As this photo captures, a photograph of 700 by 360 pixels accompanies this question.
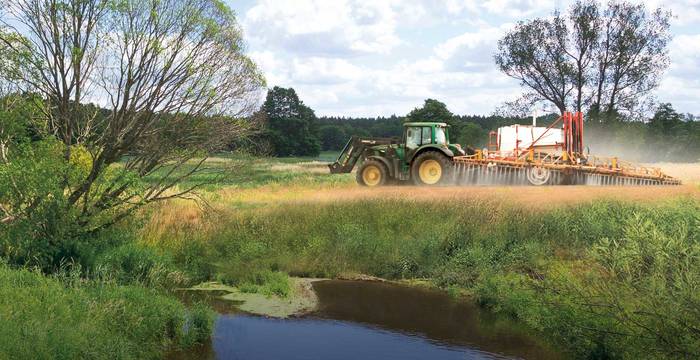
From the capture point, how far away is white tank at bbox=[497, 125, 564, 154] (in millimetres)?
27956

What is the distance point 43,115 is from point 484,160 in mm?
15557

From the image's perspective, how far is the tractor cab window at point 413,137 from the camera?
27.0 metres

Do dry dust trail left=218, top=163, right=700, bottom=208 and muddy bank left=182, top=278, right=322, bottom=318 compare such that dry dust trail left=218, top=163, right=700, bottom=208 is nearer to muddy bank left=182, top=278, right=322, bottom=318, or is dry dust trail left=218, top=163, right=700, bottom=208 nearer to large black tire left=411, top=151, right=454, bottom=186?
large black tire left=411, top=151, right=454, bottom=186

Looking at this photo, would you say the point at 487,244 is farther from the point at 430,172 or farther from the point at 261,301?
the point at 430,172

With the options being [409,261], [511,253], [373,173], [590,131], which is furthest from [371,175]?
[590,131]

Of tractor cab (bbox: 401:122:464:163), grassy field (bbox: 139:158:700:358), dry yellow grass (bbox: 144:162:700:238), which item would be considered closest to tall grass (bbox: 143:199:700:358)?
grassy field (bbox: 139:158:700:358)

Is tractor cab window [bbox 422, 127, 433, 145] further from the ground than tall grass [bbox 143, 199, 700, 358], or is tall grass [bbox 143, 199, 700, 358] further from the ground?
tractor cab window [bbox 422, 127, 433, 145]

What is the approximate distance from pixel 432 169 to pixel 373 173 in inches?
89.9

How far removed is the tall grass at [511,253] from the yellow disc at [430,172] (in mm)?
7121

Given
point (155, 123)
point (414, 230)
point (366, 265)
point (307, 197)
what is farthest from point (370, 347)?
point (307, 197)

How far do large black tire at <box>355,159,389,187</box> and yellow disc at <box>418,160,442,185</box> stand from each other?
4.54 ft

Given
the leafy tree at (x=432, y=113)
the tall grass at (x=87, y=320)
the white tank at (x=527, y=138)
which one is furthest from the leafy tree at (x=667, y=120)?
the tall grass at (x=87, y=320)

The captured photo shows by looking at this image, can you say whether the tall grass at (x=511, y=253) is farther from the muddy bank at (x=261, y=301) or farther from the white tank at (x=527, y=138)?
the white tank at (x=527, y=138)

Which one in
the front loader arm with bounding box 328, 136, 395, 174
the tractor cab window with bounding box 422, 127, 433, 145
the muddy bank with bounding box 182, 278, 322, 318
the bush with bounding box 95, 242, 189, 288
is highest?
the tractor cab window with bounding box 422, 127, 433, 145
